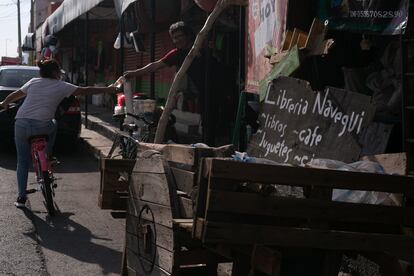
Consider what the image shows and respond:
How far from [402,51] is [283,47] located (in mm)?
952

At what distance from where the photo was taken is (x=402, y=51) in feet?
14.5

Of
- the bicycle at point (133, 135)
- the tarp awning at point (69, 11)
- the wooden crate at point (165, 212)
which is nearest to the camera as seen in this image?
the wooden crate at point (165, 212)

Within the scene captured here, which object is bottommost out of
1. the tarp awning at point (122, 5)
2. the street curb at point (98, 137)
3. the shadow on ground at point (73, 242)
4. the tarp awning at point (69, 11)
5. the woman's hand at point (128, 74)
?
the shadow on ground at point (73, 242)

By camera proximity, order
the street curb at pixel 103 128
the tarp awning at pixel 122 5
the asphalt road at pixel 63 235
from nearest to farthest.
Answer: the asphalt road at pixel 63 235, the tarp awning at pixel 122 5, the street curb at pixel 103 128

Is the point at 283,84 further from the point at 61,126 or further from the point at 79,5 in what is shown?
the point at 79,5

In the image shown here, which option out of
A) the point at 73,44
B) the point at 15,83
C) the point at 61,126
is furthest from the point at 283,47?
the point at 73,44

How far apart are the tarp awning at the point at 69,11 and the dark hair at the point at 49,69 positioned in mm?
4420

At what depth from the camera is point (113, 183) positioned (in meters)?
4.20

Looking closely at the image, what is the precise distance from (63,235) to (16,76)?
673cm

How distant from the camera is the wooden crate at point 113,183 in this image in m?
4.20

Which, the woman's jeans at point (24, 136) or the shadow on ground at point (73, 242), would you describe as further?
the woman's jeans at point (24, 136)

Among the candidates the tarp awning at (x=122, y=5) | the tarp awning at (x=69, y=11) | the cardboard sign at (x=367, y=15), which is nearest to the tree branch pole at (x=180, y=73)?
the cardboard sign at (x=367, y=15)

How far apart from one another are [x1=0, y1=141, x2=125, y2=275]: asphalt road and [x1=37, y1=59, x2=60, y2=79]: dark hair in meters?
1.58

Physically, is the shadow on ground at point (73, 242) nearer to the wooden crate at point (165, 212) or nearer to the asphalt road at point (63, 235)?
the asphalt road at point (63, 235)
